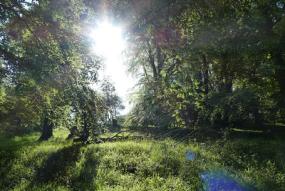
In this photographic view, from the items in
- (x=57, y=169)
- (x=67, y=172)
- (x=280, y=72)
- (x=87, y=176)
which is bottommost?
(x=87, y=176)

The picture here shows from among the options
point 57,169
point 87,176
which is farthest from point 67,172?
point 87,176

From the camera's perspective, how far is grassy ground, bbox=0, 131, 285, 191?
452 inches

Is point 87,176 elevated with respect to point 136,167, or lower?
lower

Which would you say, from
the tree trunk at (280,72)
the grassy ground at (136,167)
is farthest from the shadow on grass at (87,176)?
the tree trunk at (280,72)

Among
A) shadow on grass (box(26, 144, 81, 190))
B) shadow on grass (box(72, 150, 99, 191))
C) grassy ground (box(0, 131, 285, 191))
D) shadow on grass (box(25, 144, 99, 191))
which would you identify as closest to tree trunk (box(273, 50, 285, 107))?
grassy ground (box(0, 131, 285, 191))

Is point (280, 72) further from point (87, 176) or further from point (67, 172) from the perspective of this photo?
point (67, 172)

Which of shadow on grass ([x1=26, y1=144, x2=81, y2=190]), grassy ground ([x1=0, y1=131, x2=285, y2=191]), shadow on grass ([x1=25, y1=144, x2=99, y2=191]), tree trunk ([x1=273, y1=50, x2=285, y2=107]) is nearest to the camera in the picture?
grassy ground ([x1=0, y1=131, x2=285, y2=191])

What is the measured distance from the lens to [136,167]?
13828mm

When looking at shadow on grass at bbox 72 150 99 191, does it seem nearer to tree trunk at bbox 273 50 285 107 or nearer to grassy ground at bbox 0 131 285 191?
grassy ground at bbox 0 131 285 191

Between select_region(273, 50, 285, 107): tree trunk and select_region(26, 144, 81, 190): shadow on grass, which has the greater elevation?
select_region(273, 50, 285, 107): tree trunk

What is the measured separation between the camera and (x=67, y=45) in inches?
573

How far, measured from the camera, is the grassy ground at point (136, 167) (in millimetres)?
11477

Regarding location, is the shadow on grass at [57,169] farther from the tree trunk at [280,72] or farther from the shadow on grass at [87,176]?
the tree trunk at [280,72]

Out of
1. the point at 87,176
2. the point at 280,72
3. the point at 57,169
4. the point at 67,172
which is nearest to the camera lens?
the point at 87,176
